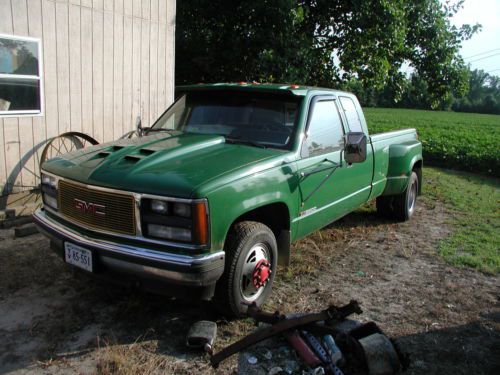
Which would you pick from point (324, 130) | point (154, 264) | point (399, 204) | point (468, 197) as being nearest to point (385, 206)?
point (399, 204)

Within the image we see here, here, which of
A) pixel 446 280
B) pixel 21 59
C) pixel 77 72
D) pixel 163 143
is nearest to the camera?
pixel 163 143

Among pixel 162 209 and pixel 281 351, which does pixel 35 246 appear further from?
pixel 281 351

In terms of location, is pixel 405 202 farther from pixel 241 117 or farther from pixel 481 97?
pixel 481 97

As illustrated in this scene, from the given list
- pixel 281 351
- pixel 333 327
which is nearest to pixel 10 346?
pixel 281 351

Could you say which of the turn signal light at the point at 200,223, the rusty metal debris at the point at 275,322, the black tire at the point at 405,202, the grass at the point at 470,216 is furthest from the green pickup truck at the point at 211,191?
the black tire at the point at 405,202

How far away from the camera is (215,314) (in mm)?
3908

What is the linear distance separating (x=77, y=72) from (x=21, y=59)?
87 cm

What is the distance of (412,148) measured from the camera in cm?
684

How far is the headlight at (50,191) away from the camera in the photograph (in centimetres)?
397

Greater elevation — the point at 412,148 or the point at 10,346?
the point at 412,148

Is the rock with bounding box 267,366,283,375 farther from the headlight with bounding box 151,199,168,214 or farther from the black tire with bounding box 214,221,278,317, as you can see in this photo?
the headlight with bounding box 151,199,168,214

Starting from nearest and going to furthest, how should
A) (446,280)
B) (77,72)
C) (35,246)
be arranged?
(446,280)
(35,246)
(77,72)

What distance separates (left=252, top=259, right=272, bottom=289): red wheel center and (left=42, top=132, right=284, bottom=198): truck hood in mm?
793

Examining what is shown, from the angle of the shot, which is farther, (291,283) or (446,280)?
(446,280)
